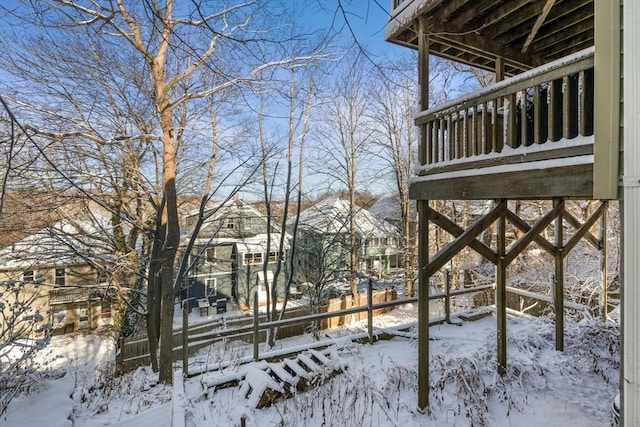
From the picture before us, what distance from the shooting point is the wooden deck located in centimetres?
216

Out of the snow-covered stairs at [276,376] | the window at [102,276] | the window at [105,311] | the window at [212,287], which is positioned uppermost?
the window at [102,276]

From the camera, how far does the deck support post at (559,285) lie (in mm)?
4391

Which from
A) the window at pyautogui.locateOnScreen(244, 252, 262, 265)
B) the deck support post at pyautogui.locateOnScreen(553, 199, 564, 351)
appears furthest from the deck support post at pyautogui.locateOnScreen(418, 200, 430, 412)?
the window at pyautogui.locateOnScreen(244, 252, 262, 265)

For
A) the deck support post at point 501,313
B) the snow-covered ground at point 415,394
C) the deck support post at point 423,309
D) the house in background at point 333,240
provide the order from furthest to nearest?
the house in background at point 333,240, the deck support post at point 501,313, the deck support post at point 423,309, the snow-covered ground at point 415,394

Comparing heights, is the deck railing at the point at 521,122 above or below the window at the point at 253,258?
above

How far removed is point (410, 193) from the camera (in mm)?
3785

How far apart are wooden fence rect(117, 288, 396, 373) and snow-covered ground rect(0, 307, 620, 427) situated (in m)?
0.60

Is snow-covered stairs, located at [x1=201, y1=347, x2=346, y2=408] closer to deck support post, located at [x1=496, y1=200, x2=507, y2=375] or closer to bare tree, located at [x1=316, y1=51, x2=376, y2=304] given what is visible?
deck support post, located at [x1=496, y1=200, x2=507, y2=375]

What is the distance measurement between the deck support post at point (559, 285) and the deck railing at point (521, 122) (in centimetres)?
246

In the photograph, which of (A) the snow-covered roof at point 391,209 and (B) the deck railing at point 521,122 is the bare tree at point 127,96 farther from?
(A) the snow-covered roof at point 391,209

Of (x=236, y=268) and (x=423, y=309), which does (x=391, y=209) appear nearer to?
(x=236, y=268)

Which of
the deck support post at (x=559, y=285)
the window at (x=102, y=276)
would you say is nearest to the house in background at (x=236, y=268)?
the window at (x=102, y=276)

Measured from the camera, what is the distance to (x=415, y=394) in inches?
143

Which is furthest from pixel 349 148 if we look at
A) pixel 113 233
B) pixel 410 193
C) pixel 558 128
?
pixel 558 128
